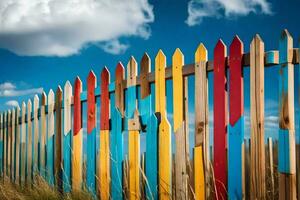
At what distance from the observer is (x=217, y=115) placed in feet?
13.2

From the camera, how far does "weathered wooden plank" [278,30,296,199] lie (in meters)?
3.56

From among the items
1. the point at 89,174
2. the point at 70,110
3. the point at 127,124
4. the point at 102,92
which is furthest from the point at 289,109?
the point at 70,110

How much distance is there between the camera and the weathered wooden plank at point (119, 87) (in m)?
5.21

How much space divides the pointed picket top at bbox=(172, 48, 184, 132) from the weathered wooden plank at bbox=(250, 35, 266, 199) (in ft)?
2.49

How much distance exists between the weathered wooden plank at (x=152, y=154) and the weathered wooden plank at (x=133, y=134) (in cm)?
20

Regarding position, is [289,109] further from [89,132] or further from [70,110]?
[70,110]

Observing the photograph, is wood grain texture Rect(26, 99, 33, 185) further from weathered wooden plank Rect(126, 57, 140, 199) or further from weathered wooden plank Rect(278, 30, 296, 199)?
weathered wooden plank Rect(278, 30, 296, 199)

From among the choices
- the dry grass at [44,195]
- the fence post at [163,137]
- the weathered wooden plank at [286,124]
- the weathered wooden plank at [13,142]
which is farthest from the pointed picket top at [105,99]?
the weathered wooden plank at [13,142]

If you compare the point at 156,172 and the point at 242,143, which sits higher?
the point at 242,143

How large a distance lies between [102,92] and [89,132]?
58 cm

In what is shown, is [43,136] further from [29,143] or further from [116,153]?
[116,153]

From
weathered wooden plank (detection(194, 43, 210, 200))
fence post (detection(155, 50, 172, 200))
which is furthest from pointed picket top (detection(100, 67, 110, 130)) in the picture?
weathered wooden plank (detection(194, 43, 210, 200))

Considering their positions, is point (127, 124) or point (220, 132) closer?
point (220, 132)

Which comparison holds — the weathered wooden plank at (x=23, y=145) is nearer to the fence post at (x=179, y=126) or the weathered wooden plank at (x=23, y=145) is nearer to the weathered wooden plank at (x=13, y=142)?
the weathered wooden plank at (x=13, y=142)
